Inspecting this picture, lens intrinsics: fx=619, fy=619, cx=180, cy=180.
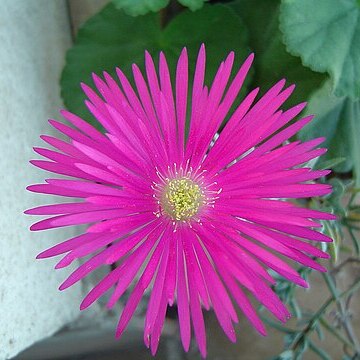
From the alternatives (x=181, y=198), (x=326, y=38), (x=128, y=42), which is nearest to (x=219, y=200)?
(x=181, y=198)

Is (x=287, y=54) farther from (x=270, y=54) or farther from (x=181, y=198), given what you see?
(x=181, y=198)

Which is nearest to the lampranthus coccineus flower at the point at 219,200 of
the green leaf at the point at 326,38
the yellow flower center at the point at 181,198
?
the yellow flower center at the point at 181,198

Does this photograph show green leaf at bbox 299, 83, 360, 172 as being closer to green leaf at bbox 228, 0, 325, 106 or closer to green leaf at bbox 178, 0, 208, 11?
green leaf at bbox 228, 0, 325, 106

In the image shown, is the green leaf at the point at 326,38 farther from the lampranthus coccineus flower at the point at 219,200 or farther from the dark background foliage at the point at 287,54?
Result: the lampranthus coccineus flower at the point at 219,200

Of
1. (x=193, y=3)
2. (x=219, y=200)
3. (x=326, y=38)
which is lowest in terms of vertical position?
(x=219, y=200)

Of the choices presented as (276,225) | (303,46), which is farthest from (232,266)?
(303,46)

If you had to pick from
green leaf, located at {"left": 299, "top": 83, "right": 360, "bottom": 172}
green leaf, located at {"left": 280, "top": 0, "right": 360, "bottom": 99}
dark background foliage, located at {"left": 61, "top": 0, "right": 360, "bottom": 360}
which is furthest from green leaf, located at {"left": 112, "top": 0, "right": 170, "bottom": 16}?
green leaf, located at {"left": 299, "top": 83, "right": 360, "bottom": 172}

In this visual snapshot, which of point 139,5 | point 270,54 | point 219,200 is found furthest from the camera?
point 270,54
